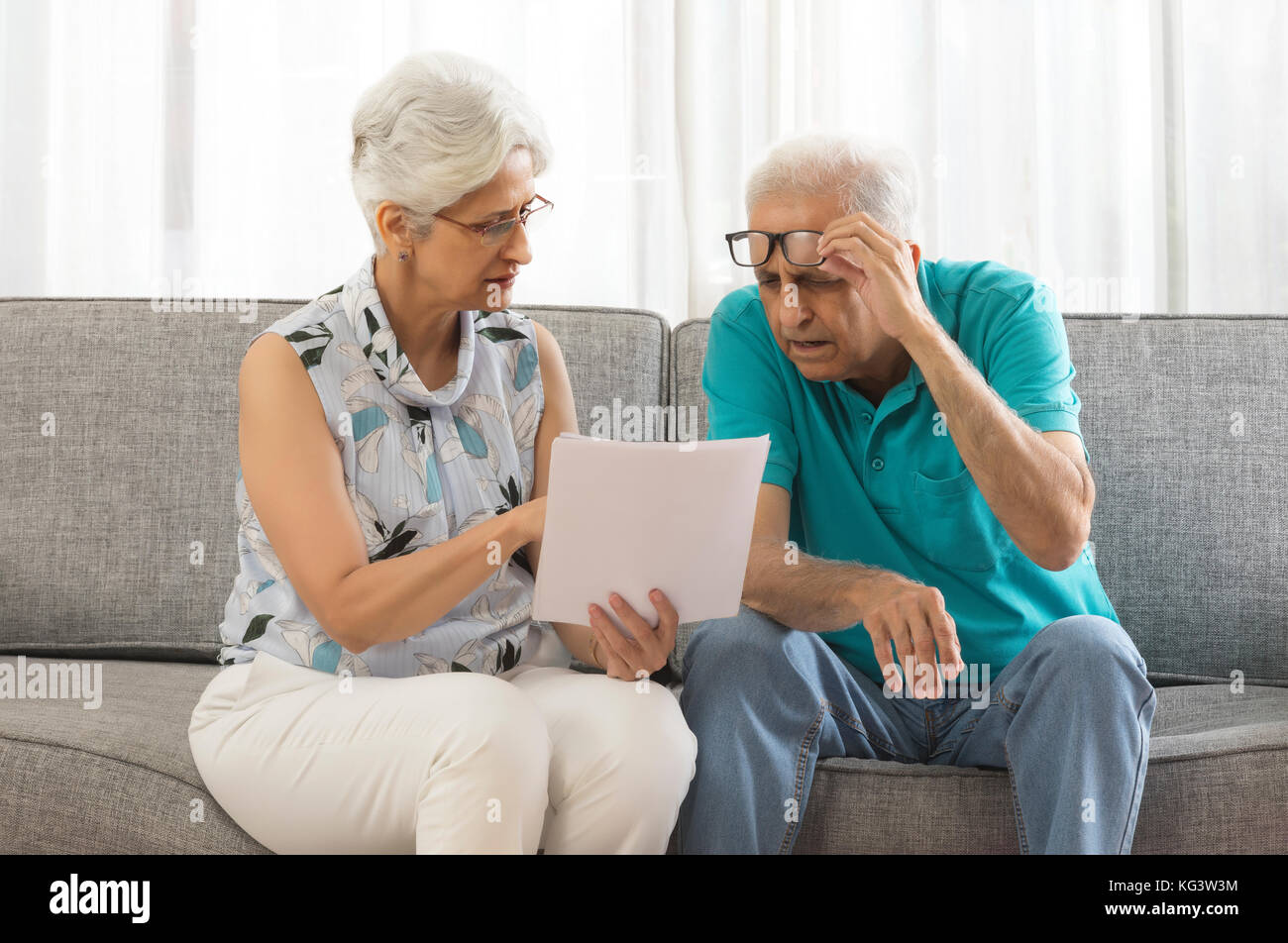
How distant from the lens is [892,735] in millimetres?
1281

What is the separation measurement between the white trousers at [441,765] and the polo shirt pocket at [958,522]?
0.42 metres

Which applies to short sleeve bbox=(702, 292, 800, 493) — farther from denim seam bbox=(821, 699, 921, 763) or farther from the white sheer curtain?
the white sheer curtain

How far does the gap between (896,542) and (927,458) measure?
0.11 metres

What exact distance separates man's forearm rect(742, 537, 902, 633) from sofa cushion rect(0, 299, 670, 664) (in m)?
0.55

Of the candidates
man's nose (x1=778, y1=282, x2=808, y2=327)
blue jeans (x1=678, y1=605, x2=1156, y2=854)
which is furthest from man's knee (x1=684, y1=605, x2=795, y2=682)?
man's nose (x1=778, y1=282, x2=808, y2=327)

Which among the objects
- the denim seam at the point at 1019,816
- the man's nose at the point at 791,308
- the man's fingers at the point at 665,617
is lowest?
the denim seam at the point at 1019,816

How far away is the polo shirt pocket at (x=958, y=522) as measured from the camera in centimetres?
135

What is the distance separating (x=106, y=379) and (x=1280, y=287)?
205 cm

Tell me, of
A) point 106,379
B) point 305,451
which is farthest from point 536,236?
point 305,451

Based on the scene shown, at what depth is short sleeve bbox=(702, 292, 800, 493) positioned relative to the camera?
1.40 m

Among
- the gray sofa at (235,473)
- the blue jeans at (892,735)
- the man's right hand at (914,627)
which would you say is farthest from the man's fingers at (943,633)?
the gray sofa at (235,473)

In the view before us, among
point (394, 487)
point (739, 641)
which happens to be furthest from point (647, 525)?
point (394, 487)

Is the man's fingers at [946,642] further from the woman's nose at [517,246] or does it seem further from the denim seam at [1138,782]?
the woman's nose at [517,246]
